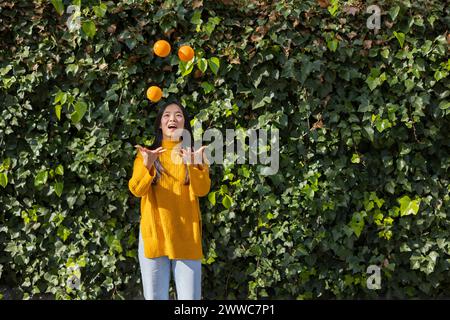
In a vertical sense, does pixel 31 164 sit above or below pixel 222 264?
above

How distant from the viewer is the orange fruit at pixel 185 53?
4.79 meters

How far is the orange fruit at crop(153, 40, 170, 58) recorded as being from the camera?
4.78m

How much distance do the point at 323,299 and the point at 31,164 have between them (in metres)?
2.04

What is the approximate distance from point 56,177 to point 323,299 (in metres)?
1.86

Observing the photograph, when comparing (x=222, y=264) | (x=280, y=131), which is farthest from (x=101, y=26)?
(x=222, y=264)

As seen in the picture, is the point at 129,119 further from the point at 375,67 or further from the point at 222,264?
the point at 375,67

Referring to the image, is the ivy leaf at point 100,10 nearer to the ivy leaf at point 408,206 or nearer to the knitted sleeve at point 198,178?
the knitted sleeve at point 198,178

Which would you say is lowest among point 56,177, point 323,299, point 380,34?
point 323,299

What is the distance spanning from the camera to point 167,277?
4227 millimetres

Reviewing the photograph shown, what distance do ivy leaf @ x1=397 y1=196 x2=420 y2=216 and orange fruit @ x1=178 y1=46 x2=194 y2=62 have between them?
5.16ft

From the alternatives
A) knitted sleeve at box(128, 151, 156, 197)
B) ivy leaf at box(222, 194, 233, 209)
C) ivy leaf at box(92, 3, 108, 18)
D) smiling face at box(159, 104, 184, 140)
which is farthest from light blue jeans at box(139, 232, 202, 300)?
ivy leaf at box(92, 3, 108, 18)

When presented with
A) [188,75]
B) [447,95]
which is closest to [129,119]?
[188,75]

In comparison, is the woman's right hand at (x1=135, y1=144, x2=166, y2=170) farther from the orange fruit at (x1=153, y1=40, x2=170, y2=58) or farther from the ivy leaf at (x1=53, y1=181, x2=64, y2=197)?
the ivy leaf at (x1=53, y1=181, x2=64, y2=197)

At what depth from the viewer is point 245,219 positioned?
5102 mm
